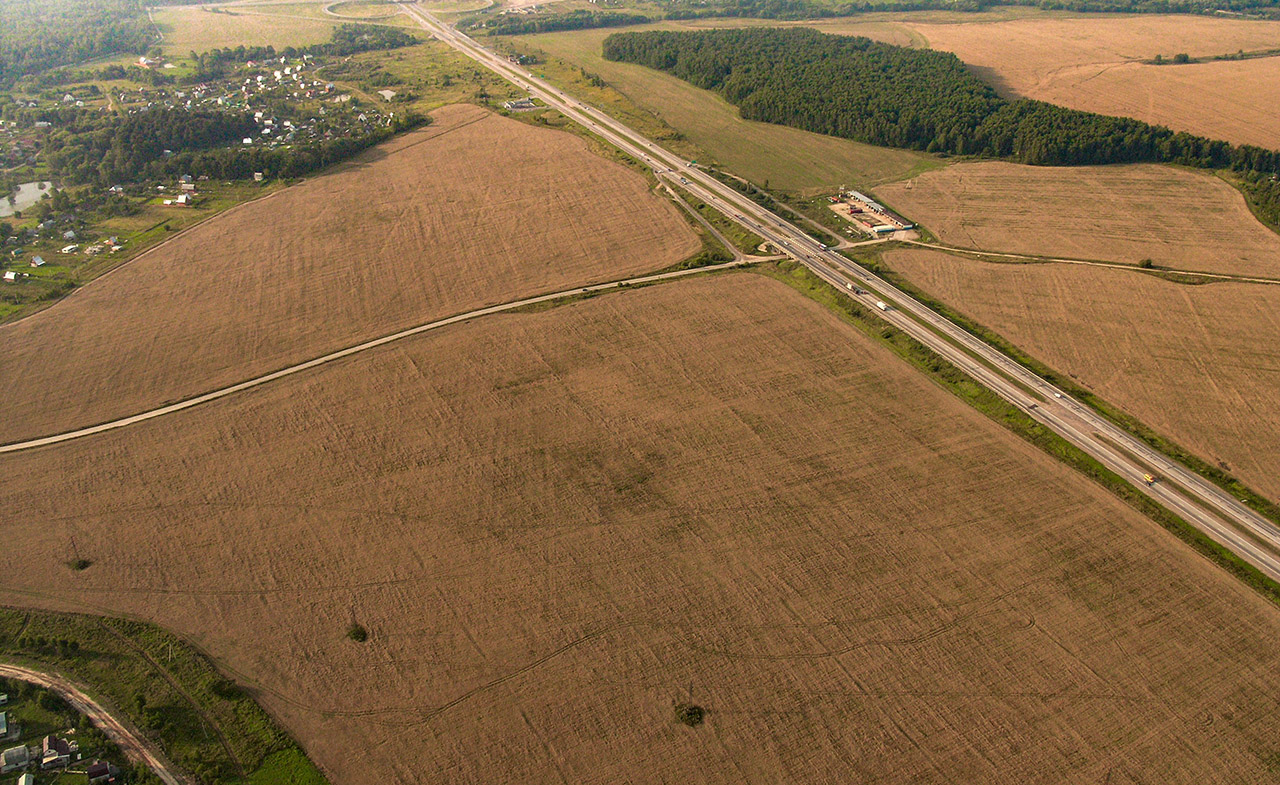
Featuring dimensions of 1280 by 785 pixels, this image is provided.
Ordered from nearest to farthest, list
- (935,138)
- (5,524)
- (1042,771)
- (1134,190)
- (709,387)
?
(1042,771) → (5,524) → (709,387) → (1134,190) → (935,138)

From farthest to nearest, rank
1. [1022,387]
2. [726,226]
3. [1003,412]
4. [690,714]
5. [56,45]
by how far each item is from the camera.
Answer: [56,45], [726,226], [1022,387], [1003,412], [690,714]

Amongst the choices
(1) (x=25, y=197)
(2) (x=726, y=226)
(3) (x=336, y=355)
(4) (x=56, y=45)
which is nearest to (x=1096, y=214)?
(2) (x=726, y=226)

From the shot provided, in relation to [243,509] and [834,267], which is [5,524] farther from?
[834,267]

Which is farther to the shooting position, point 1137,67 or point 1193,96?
point 1137,67

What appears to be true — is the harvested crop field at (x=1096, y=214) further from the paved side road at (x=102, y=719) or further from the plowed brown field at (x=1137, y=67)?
the paved side road at (x=102, y=719)

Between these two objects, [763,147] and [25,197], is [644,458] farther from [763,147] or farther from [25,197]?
[25,197]

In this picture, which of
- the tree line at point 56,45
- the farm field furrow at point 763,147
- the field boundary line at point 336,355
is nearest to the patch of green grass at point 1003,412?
the field boundary line at point 336,355

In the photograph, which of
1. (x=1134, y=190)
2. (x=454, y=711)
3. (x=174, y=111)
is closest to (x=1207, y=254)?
(x=1134, y=190)
